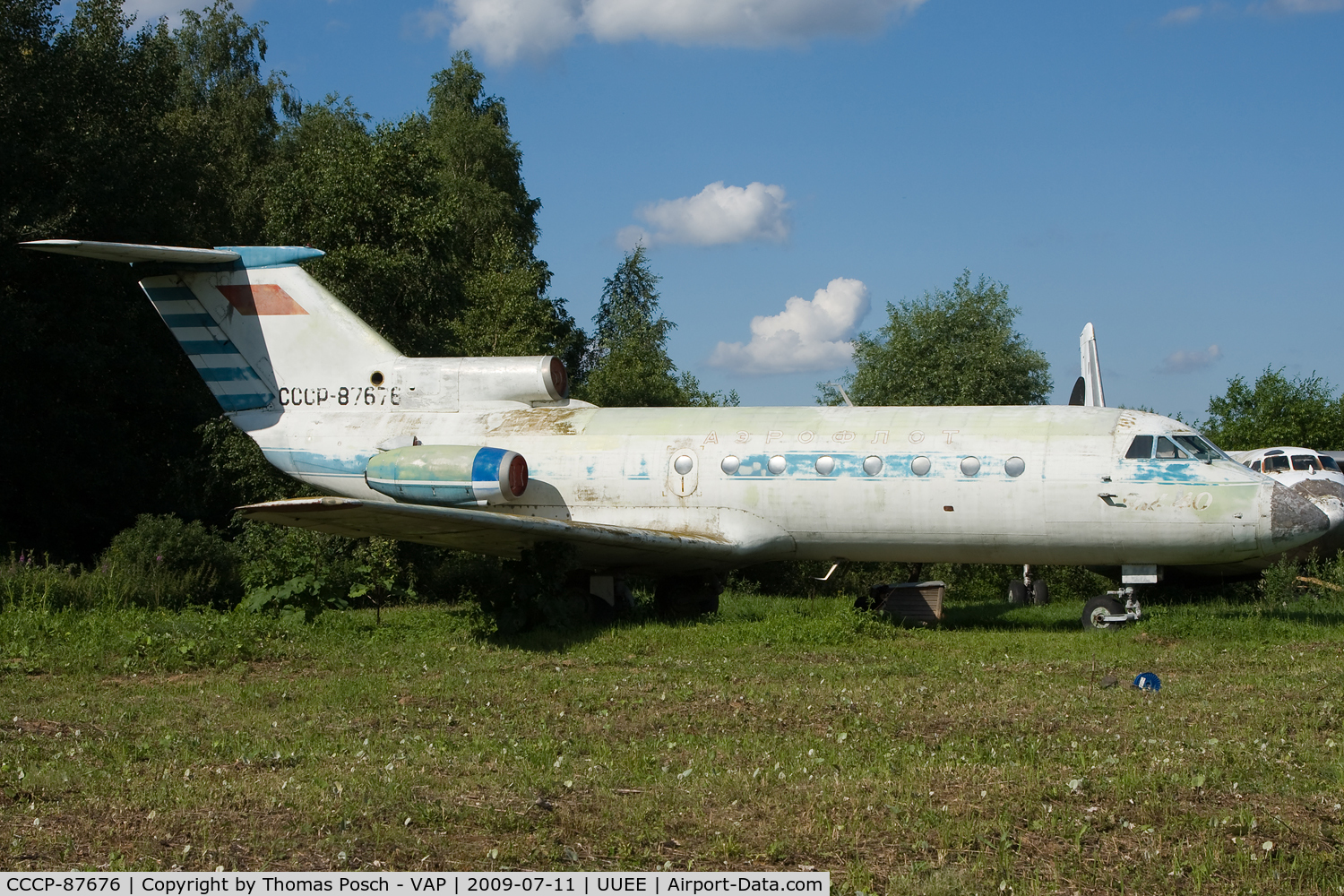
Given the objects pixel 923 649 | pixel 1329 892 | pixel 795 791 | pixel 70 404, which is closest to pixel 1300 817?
pixel 1329 892

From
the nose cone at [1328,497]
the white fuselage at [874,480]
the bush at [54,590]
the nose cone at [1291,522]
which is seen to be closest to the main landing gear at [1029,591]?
the nose cone at [1328,497]

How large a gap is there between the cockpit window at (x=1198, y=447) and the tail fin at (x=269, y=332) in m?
11.6

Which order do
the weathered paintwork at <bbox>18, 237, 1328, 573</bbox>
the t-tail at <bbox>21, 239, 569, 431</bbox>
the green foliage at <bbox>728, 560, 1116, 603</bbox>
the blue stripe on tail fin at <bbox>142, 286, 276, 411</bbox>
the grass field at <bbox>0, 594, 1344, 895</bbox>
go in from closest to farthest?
the grass field at <bbox>0, 594, 1344, 895</bbox> → the weathered paintwork at <bbox>18, 237, 1328, 573</bbox> → the t-tail at <bbox>21, 239, 569, 431</bbox> → the blue stripe on tail fin at <bbox>142, 286, 276, 411</bbox> → the green foliage at <bbox>728, 560, 1116, 603</bbox>

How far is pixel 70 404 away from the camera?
24.4 m

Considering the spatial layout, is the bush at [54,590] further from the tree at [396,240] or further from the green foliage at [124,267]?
the tree at [396,240]

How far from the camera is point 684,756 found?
25.8ft

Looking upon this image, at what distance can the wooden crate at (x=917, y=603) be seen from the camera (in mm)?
16719

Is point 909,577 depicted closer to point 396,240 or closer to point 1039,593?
point 1039,593

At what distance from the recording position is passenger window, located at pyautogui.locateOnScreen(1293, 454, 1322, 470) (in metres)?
20.3

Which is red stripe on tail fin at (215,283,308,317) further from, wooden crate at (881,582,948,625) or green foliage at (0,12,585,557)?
wooden crate at (881,582,948,625)

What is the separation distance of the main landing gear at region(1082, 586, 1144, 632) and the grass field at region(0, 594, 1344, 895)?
1451 mm

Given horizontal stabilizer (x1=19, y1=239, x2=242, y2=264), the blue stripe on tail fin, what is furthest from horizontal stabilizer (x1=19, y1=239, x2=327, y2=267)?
the blue stripe on tail fin

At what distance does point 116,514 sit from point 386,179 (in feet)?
30.9

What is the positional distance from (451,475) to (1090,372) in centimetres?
1524
